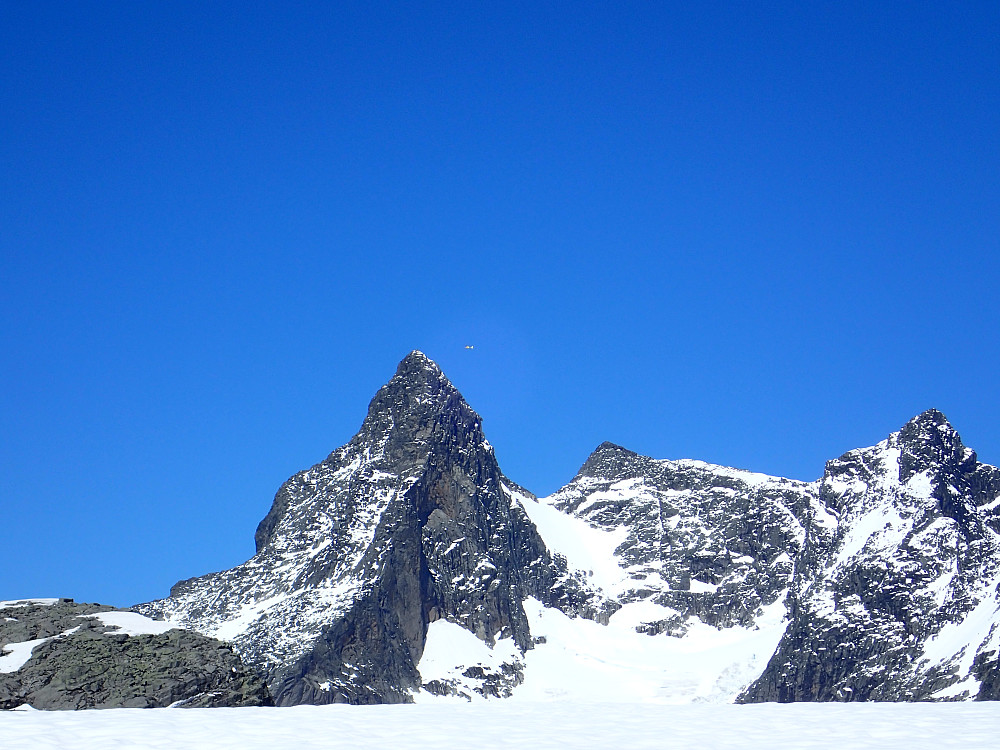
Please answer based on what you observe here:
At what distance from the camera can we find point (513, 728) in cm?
3566

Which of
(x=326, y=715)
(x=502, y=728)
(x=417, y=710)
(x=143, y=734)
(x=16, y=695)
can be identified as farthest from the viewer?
(x=16, y=695)

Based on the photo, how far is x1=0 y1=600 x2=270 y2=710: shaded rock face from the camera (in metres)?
45.7

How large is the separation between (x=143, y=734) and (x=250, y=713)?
626cm

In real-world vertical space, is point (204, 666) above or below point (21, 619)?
below

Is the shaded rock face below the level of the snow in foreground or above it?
above

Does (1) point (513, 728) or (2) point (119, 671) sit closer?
(1) point (513, 728)

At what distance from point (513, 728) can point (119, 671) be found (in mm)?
19428

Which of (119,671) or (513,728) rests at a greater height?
(119,671)

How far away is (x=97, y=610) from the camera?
54.6m

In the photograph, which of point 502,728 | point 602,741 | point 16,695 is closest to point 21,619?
point 16,695

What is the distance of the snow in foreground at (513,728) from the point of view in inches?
1276

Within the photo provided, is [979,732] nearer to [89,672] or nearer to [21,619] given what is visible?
[89,672]

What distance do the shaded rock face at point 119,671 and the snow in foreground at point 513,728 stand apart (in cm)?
729

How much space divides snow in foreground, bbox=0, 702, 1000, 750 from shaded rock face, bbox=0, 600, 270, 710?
23.9 feet
